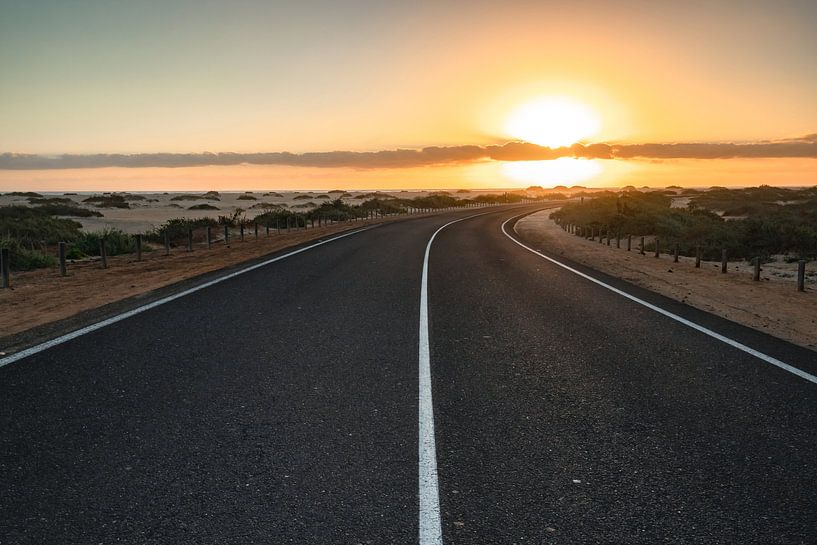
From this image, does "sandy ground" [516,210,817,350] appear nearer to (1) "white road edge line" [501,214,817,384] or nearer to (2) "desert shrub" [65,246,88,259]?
(1) "white road edge line" [501,214,817,384]

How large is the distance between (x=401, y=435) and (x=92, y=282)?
12.0 metres

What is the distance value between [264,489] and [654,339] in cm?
618

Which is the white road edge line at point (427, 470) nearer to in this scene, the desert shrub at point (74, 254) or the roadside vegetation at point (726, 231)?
the roadside vegetation at point (726, 231)

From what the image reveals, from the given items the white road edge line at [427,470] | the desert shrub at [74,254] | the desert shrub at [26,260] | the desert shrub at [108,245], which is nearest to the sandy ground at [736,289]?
the white road edge line at [427,470]

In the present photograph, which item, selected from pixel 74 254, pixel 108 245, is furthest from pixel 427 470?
pixel 108 245

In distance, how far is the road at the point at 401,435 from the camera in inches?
134

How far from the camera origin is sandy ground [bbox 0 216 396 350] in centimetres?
1000

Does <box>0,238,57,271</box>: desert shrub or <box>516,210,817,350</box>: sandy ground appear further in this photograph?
<box>0,238,57,271</box>: desert shrub

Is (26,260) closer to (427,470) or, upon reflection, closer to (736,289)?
(427,470)

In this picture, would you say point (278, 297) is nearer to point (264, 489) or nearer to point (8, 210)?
point (264, 489)

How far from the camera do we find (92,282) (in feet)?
45.8

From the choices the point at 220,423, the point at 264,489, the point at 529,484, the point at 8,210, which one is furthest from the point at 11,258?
the point at 8,210

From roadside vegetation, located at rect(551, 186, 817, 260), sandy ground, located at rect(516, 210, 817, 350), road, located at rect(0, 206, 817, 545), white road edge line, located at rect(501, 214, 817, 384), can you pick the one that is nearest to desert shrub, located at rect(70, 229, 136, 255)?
road, located at rect(0, 206, 817, 545)

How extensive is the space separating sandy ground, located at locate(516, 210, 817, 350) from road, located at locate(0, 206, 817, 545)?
1.34m
